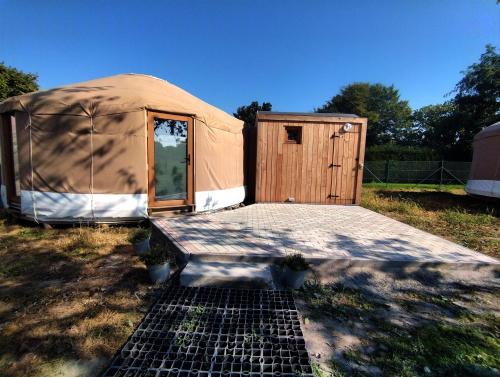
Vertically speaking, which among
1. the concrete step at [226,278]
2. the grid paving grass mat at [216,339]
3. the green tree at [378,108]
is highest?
the green tree at [378,108]

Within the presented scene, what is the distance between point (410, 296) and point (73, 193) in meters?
5.01

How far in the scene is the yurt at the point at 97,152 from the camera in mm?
4473

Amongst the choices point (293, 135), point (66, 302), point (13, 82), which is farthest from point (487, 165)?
point (13, 82)

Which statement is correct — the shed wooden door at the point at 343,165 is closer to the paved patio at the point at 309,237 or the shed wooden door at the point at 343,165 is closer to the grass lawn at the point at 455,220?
the grass lawn at the point at 455,220

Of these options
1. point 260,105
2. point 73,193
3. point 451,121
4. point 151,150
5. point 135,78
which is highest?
point 260,105

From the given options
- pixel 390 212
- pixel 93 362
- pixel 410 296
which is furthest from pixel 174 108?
pixel 390 212

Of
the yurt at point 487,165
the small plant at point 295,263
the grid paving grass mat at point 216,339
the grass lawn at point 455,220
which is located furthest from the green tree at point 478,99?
the grid paving grass mat at point 216,339

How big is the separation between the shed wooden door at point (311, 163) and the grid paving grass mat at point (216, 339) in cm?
463

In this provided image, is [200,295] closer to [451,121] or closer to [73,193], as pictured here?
[73,193]

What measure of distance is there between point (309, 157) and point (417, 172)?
440 inches

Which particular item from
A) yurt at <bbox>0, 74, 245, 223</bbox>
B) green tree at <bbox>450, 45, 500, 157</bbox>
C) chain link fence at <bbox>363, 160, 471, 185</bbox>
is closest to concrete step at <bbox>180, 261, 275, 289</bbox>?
yurt at <bbox>0, 74, 245, 223</bbox>

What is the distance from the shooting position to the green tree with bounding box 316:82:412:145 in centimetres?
3012

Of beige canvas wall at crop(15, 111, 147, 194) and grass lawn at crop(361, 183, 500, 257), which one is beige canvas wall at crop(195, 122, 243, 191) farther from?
grass lawn at crop(361, 183, 500, 257)

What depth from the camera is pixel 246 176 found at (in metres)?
7.66
